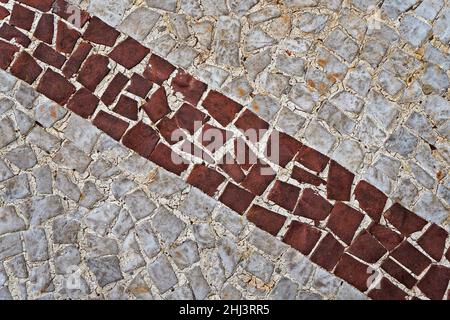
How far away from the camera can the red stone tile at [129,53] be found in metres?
2.79

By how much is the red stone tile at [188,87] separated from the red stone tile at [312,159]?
0.49 metres

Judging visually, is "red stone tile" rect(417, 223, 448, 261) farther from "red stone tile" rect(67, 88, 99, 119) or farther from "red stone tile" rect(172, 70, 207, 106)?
"red stone tile" rect(67, 88, 99, 119)

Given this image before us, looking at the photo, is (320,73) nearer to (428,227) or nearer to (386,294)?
(428,227)

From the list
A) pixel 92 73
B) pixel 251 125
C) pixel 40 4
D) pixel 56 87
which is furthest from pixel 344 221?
pixel 40 4

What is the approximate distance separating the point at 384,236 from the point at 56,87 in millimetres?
1503

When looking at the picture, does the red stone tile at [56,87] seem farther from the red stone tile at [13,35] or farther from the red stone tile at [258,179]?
the red stone tile at [258,179]

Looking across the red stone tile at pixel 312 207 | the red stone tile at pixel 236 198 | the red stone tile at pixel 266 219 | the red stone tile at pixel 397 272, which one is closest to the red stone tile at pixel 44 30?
the red stone tile at pixel 236 198

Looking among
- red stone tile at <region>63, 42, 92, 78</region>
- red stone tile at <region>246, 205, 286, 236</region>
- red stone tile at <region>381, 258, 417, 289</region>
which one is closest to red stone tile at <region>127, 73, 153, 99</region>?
red stone tile at <region>63, 42, 92, 78</region>

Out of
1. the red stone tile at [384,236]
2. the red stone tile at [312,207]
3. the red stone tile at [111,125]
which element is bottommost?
the red stone tile at [111,125]

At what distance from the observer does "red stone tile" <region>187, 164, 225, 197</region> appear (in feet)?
9.03

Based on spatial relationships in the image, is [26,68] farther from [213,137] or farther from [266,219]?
[266,219]

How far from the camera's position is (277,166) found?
9.10 feet

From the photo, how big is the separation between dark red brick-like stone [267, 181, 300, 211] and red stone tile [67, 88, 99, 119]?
82cm

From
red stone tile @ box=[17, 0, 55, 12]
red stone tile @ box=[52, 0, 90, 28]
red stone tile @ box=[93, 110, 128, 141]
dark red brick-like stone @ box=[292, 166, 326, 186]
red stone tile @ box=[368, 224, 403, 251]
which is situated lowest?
red stone tile @ box=[93, 110, 128, 141]
